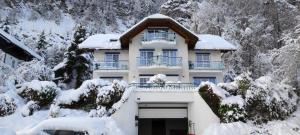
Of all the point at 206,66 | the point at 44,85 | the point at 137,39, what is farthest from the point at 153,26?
the point at 44,85

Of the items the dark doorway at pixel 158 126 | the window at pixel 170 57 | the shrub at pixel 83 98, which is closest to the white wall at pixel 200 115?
the dark doorway at pixel 158 126

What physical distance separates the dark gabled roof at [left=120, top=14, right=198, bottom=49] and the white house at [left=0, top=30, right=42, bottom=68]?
35.6ft

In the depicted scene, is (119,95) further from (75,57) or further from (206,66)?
(75,57)

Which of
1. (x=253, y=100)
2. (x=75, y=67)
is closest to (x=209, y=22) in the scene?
(x=75, y=67)

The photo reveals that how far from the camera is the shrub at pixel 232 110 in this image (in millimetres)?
24344

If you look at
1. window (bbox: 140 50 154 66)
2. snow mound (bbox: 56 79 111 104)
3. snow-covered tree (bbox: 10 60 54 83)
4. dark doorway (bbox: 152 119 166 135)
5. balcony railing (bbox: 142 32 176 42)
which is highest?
balcony railing (bbox: 142 32 176 42)

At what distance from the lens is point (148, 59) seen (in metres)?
35.6

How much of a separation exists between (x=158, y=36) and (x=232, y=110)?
1373 centimetres

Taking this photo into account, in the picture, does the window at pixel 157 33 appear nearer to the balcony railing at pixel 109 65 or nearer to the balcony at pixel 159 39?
the balcony at pixel 159 39

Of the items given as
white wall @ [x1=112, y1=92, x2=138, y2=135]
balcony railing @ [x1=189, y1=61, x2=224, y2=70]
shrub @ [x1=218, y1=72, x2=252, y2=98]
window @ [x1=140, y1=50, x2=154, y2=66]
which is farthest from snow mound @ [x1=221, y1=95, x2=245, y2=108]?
window @ [x1=140, y1=50, x2=154, y2=66]

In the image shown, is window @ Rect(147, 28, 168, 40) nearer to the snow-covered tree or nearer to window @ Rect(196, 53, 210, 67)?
window @ Rect(196, 53, 210, 67)

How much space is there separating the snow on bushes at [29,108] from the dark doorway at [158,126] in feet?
33.5

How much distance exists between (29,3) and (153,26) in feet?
125

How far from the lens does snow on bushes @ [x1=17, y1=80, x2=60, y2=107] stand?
86.9ft
